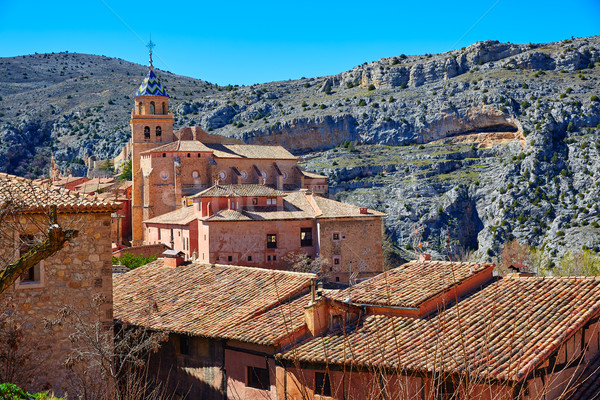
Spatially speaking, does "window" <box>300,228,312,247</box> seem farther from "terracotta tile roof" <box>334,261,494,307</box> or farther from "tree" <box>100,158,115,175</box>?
"tree" <box>100,158,115,175</box>

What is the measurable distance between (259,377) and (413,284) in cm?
373

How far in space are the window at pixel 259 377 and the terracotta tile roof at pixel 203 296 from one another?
750 mm

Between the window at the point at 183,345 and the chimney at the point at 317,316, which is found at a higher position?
the chimney at the point at 317,316

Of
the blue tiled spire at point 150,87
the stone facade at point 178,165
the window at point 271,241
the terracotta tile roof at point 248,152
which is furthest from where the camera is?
the blue tiled spire at point 150,87

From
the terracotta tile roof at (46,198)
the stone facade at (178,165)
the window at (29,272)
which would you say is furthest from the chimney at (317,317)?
the stone facade at (178,165)

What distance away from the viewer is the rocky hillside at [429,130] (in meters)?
72.9

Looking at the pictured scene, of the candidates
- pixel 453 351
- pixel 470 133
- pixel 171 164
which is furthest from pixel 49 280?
pixel 470 133

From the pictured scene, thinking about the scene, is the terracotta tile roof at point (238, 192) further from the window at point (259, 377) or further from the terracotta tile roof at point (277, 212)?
the window at point (259, 377)

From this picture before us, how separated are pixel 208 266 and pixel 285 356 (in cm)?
734

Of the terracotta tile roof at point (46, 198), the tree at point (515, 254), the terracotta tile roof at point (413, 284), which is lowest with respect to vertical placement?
the tree at point (515, 254)

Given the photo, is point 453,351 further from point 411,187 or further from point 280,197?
point 411,187

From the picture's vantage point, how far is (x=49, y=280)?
12.4 metres

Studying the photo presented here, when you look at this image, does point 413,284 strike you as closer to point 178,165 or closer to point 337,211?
point 337,211

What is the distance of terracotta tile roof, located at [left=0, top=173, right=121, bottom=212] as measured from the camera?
39.5ft
